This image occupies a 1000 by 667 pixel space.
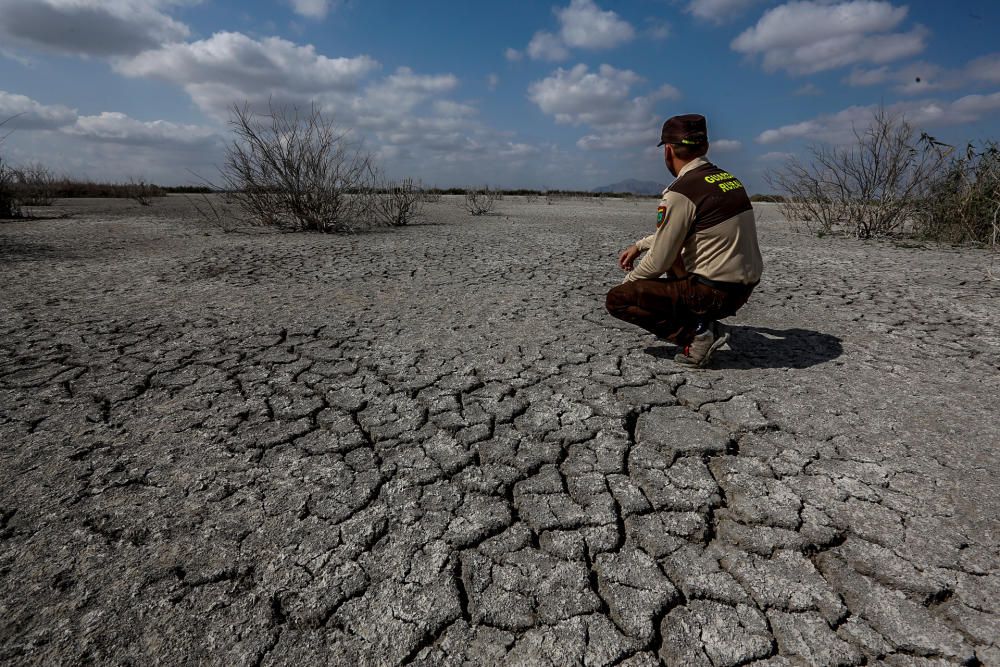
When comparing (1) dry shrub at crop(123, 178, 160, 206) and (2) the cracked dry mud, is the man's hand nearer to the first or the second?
(2) the cracked dry mud

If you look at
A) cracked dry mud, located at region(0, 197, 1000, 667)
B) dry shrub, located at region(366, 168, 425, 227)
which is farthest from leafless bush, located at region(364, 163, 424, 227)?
cracked dry mud, located at region(0, 197, 1000, 667)

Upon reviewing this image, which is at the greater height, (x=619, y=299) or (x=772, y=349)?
(x=619, y=299)

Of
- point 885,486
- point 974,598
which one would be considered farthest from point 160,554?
point 885,486

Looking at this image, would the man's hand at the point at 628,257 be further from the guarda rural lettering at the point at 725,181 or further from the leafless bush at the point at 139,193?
the leafless bush at the point at 139,193

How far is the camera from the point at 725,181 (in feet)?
7.47

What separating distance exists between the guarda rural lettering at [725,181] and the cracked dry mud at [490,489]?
2.81 feet

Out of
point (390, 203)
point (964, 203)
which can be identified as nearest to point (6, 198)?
point (390, 203)

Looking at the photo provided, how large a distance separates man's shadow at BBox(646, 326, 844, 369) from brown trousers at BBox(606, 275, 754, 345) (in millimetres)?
185

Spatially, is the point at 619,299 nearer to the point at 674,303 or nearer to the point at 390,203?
the point at 674,303

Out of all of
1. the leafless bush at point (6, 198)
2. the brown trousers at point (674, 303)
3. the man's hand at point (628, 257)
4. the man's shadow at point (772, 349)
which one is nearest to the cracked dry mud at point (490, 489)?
the man's shadow at point (772, 349)

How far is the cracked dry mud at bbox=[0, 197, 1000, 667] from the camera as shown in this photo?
3.67ft

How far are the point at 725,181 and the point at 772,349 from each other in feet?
3.31

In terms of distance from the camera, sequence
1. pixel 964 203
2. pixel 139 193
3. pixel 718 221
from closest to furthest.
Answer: pixel 718 221 → pixel 964 203 → pixel 139 193

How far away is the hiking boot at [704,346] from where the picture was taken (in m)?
2.38
